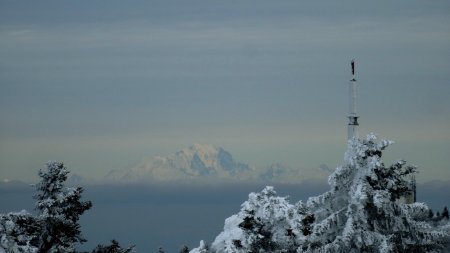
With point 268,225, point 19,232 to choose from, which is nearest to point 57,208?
point 19,232

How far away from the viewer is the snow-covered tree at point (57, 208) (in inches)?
2827

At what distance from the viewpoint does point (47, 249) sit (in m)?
72.4

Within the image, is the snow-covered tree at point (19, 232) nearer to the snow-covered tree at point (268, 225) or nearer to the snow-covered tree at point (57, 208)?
the snow-covered tree at point (57, 208)

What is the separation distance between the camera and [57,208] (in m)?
71.8

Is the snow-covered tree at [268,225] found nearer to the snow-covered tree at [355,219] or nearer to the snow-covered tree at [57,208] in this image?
the snow-covered tree at [355,219]

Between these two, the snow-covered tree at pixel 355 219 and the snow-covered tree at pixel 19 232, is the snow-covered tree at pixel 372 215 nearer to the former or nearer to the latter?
the snow-covered tree at pixel 355 219

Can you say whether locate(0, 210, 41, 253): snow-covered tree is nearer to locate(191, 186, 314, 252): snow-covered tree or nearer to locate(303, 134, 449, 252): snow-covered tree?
locate(191, 186, 314, 252): snow-covered tree

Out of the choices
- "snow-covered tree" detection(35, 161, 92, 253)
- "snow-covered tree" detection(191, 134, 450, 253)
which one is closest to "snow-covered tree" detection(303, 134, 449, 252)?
"snow-covered tree" detection(191, 134, 450, 253)

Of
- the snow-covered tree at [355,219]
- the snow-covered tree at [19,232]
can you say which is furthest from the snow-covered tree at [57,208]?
the snow-covered tree at [355,219]

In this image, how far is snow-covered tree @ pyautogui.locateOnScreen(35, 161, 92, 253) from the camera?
71812 millimetres

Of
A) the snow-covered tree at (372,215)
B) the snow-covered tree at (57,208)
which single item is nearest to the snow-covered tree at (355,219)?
the snow-covered tree at (372,215)

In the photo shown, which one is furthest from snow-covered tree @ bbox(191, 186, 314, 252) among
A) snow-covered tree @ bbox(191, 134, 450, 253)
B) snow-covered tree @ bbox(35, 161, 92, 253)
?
snow-covered tree @ bbox(35, 161, 92, 253)

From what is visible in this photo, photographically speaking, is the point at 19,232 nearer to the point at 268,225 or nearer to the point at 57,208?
the point at 57,208

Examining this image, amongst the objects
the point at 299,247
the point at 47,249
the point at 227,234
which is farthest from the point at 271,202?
the point at 47,249
